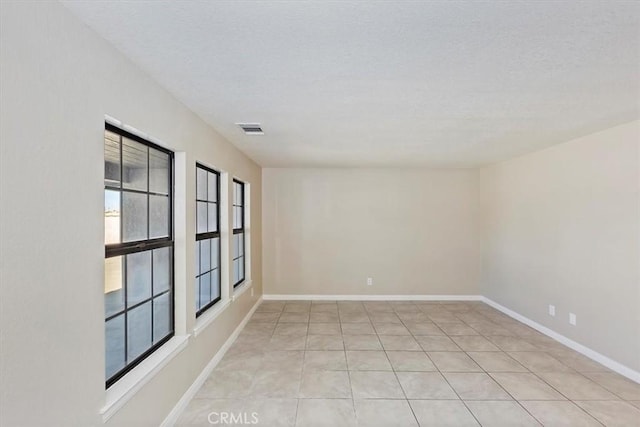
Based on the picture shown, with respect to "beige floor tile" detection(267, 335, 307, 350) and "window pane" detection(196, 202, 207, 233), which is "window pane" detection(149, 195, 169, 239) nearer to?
"window pane" detection(196, 202, 207, 233)

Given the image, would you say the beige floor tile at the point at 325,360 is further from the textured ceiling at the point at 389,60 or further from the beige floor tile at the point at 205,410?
the textured ceiling at the point at 389,60

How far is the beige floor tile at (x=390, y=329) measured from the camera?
411cm

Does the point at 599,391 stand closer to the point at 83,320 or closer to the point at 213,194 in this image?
the point at 83,320

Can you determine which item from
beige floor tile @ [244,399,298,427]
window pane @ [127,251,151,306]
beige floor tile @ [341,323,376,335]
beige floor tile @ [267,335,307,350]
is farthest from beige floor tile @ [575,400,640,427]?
window pane @ [127,251,151,306]

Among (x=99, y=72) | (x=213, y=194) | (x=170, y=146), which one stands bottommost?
(x=213, y=194)

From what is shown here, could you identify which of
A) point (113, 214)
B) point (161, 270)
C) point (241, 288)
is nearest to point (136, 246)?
point (113, 214)

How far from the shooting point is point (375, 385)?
282 cm

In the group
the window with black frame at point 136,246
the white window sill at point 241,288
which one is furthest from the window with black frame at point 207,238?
the window with black frame at point 136,246

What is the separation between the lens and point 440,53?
65.5 inches

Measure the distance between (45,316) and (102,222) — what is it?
49 cm

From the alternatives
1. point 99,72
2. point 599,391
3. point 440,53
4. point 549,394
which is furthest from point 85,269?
point 599,391

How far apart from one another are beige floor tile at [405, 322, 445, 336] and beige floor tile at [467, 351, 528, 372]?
65 centimetres

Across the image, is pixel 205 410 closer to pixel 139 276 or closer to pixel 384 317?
pixel 139 276

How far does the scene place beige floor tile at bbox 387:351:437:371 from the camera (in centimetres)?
314
